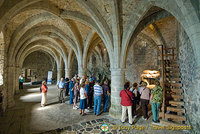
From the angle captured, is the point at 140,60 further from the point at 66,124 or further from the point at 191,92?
the point at 66,124

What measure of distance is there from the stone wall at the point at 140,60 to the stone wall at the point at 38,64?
15.0 meters

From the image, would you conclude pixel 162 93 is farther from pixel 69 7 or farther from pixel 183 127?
pixel 69 7

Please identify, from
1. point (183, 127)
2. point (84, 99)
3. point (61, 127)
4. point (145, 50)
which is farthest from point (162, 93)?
point (145, 50)

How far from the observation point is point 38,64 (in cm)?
1911

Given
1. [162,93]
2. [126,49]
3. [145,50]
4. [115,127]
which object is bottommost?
[115,127]

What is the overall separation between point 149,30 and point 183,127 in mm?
5892

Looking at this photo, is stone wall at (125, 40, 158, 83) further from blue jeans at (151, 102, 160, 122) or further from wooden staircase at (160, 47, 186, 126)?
blue jeans at (151, 102, 160, 122)

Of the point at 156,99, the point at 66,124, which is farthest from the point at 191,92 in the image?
the point at 66,124

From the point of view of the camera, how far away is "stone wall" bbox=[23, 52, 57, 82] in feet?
60.6

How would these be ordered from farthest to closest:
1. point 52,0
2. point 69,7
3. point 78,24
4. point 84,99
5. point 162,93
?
point 78,24 < point 69,7 < point 52,0 < point 84,99 < point 162,93

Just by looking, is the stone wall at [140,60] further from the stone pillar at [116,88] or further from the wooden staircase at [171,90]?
the stone pillar at [116,88]

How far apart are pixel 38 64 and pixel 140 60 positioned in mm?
17364

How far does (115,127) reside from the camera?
3705mm

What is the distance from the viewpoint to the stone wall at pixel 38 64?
18484mm
